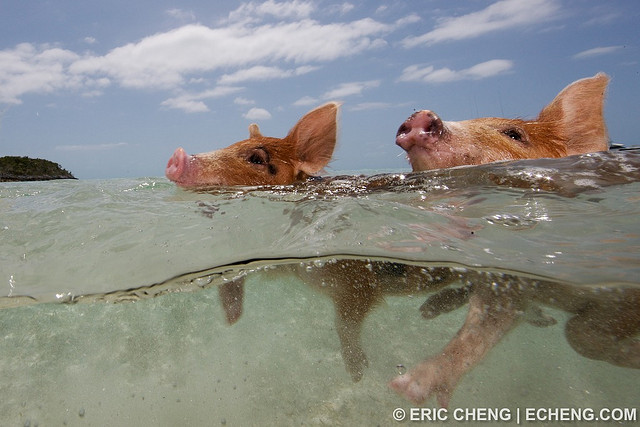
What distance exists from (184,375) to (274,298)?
1256 millimetres

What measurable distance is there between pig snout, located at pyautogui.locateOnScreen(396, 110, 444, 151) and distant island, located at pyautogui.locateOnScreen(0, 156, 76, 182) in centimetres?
1491

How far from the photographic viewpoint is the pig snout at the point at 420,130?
15.7 ft

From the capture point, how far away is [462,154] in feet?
16.5

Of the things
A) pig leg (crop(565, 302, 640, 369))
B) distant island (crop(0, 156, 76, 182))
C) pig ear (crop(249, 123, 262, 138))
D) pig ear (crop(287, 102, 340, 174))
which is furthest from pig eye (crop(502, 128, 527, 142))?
distant island (crop(0, 156, 76, 182))

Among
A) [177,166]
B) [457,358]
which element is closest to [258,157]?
[177,166]

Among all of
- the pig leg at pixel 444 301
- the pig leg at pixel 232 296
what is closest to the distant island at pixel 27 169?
the pig leg at pixel 232 296

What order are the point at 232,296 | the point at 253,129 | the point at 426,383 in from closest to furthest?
the point at 426,383, the point at 232,296, the point at 253,129

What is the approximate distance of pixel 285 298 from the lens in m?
4.55

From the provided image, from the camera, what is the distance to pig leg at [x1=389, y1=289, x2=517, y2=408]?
10.6 feet

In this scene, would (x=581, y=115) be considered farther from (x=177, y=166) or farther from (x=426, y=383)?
(x=177, y=166)

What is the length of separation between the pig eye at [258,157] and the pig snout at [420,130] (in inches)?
93.2

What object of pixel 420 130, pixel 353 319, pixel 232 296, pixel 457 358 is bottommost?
pixel 457 358

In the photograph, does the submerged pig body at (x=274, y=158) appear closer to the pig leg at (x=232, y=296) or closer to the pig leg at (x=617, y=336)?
the pig leg at (x=232, y=296)

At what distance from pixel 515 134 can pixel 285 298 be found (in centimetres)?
352
